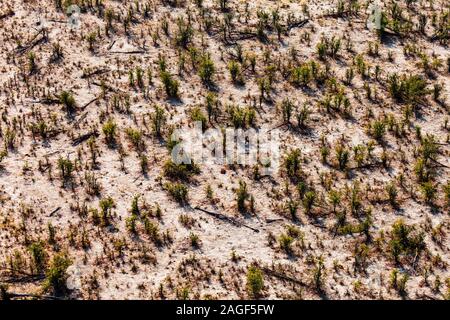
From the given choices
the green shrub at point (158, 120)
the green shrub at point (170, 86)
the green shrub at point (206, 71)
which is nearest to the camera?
the green shrub at point (158, 120)

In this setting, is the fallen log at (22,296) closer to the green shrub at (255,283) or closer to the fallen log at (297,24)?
the green shrub at (255,283)

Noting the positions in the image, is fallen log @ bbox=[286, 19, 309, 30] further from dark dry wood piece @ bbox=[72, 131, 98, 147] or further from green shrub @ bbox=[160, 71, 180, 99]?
dark dry wood piece @ bbox=[72, 131, 98, 147]

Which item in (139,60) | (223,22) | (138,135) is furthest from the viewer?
(223,22)

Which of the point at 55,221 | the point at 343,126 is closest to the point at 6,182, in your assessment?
the point at 55,221

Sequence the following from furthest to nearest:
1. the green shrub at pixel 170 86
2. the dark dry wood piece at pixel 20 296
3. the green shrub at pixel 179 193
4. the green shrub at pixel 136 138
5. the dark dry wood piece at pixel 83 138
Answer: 1. the green shrub at pixel 170 86
2. the dark dry wood piece at pixel 83 138
3. the green shrub at pixel 136 138
4. the green shrub at pixel 179 193
5. the dark dry wood piece at pixel 20 296

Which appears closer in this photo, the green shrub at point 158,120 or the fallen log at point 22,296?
the fallen log at point 22,296

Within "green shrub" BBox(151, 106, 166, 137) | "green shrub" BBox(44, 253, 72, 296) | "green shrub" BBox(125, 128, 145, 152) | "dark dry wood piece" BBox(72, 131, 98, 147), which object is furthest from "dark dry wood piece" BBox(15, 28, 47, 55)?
"green shrub" BBox(44, 253, 72, 296)

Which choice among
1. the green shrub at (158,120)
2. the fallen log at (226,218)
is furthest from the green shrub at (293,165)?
the green shrub at (158,120)

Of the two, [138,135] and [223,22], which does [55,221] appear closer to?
[138,135]
